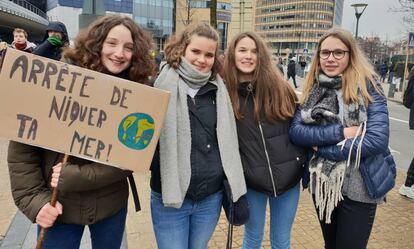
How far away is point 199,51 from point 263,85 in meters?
0.56

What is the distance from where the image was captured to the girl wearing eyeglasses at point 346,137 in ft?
7.45

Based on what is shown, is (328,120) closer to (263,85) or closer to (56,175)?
(263,85)

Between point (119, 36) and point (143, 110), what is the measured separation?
466 mm

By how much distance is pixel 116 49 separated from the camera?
200cm

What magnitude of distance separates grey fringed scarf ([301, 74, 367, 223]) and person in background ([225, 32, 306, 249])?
153 mm

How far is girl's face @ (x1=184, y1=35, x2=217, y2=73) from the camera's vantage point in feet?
7.14

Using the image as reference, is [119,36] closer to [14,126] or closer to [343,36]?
[14,126]

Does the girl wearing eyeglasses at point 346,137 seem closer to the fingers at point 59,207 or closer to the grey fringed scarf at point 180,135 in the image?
the grey fringed scarf at point 180,135

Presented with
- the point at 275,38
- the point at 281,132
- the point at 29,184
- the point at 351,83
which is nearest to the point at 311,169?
the point at 281,132

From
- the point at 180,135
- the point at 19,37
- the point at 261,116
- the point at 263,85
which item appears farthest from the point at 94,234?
the point at 19,37

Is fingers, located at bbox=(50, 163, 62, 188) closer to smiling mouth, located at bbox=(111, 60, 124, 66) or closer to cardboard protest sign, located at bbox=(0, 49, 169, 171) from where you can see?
cardboard protest sign, located at bbox=(0, 49, 169, 171)

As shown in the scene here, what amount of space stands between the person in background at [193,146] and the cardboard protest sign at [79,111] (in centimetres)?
26

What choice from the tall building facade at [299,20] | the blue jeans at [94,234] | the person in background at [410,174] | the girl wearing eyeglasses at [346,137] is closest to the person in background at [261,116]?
the girl wearing eyeglasses at [346,137]

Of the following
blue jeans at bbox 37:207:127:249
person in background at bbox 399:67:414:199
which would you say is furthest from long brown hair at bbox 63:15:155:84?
person in background at bbox 399:67:414:199
